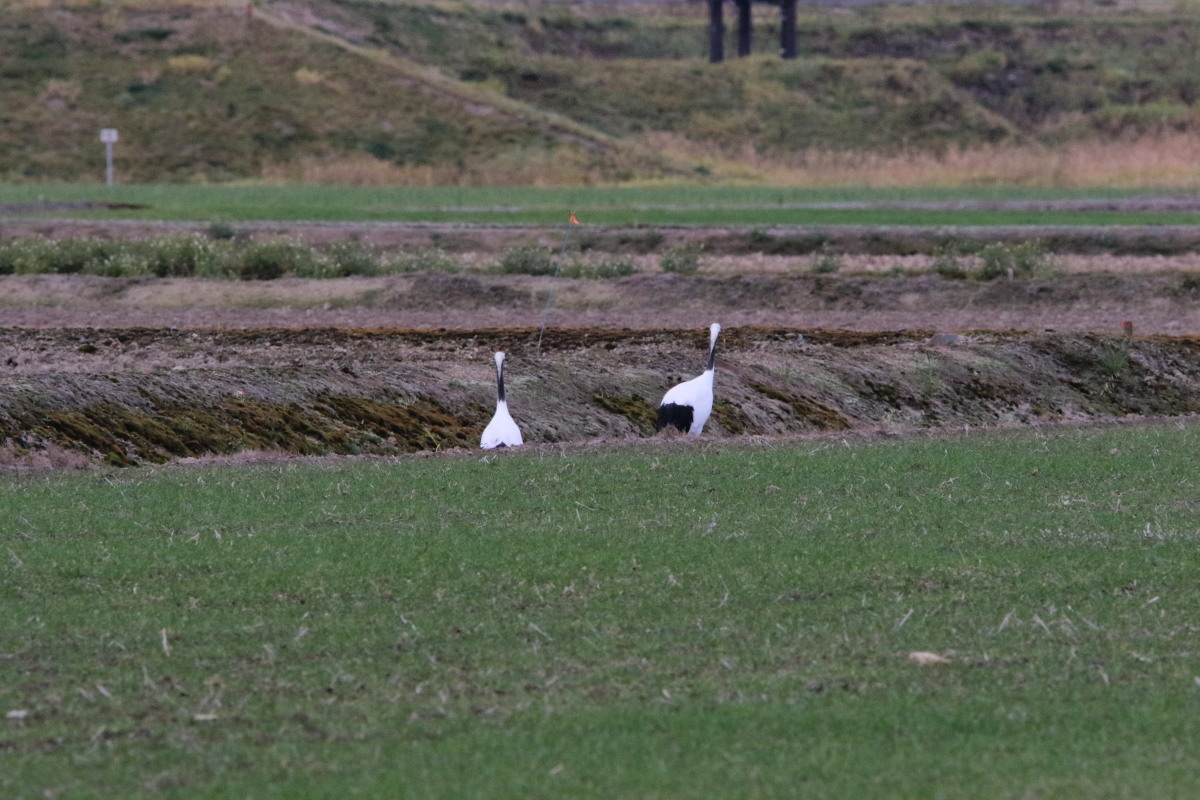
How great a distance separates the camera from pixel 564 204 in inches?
2013

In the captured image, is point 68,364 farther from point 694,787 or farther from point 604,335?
point 694,787

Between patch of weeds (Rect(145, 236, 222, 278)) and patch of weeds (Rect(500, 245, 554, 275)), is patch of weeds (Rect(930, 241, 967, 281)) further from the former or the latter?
patch of weeds (Rect(145, 236, 222, 278))

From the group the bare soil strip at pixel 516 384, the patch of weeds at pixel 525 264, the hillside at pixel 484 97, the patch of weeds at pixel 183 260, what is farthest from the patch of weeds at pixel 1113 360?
the hillside at pixel 484 97

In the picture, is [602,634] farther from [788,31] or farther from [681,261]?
[788,31]

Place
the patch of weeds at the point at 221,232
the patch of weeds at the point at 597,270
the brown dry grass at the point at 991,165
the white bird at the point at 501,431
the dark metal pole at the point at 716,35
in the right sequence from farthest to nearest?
1. the dark metal pole at the point at 716,35
2. the brown dry grass at the point at 991,165
3. the patch of weeds at the point at 221,232
4. the patch of weeds at the point at 597,270
5. the white bird at the point at 501,431

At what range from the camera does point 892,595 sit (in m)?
9.18

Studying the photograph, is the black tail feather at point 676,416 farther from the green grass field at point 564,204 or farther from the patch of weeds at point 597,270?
the green grass field at point 564,204

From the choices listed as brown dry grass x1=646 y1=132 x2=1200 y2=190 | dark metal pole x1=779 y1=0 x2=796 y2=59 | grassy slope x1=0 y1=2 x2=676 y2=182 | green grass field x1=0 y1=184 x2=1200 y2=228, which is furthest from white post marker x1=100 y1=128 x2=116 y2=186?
dark metal pole x1=779 y1=0 x2=796 y2=59

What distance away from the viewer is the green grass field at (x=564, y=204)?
42781 mm

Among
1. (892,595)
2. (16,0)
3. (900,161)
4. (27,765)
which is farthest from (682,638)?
(16,0)

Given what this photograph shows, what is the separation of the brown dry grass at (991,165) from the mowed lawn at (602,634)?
48811 mm

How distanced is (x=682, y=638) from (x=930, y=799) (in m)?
2.41

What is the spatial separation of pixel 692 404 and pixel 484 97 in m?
61.2

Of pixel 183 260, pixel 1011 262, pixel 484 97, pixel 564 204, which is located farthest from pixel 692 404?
pixel 484 97
